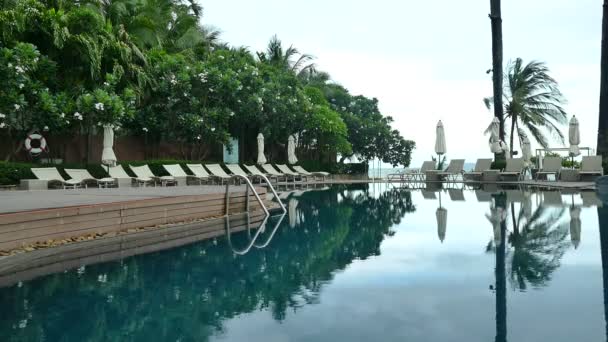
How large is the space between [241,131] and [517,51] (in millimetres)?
14451

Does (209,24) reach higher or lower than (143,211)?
higher

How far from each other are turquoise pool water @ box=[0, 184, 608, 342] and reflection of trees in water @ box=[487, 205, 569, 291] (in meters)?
0.02

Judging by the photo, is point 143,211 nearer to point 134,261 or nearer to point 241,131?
point 134,261

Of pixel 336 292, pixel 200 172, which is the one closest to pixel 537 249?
pixel 336 292

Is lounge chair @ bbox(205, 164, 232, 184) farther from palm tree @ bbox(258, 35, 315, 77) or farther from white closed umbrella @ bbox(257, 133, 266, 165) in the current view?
palm tree @ bbox(258, 35, 315, 77)

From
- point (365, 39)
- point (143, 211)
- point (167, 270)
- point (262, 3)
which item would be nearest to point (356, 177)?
point (365, 39)

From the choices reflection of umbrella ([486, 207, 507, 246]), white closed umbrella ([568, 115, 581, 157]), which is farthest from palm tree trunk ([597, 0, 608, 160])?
reflection of umbrella ([486, 207, 507, 246])

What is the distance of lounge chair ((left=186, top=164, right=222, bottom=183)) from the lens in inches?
673

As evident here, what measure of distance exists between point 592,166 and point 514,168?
296cm

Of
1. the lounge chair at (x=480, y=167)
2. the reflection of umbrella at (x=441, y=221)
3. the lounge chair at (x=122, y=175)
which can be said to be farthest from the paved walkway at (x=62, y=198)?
the lounge chair at (x=480, y=167)

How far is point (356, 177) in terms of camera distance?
27500 millimetres

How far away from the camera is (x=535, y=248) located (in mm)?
5820

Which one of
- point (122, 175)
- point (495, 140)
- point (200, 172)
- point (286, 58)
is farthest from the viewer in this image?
point (286, 58)

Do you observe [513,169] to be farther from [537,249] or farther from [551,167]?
[537,249]
